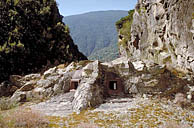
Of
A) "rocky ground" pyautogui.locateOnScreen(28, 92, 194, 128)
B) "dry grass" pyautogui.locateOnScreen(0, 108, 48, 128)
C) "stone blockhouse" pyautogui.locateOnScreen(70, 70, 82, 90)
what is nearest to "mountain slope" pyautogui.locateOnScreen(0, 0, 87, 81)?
"stone blockhouse" pyautogui.locateOnScreen(70, 70, 82, 90)

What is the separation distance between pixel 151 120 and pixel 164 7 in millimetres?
12022

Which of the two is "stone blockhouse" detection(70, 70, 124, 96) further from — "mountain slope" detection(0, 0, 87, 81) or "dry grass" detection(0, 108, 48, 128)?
"mountain slope" detection(0, 0, 87, 81)

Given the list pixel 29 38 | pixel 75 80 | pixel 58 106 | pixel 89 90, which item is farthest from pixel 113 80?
pixel 29 38

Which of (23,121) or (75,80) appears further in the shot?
(75,80)

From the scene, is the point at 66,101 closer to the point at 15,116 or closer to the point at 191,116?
the point at 15,116

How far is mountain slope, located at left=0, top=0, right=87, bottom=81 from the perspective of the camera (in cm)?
1552

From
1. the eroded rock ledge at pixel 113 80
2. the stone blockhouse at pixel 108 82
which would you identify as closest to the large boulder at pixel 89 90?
the eroded rock ledge at pixel 113 80

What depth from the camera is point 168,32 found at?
14922mm

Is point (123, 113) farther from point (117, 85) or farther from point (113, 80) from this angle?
point (113, 80)

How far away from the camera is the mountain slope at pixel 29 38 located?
15523 millimetres

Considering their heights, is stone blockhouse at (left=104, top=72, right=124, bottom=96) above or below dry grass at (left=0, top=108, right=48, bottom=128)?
above

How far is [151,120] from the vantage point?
768 cm

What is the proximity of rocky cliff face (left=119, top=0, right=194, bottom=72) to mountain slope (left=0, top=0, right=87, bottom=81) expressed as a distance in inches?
399

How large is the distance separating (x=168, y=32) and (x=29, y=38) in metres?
14.3
